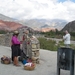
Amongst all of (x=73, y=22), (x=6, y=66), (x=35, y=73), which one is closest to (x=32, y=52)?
(x=6, y=66)

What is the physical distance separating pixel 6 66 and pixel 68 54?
4085 mm

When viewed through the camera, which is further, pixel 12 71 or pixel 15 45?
pixel 15 45

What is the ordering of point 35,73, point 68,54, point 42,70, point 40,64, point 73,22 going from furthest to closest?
1. point 73,22
2. point 40,64
3. point 42,70
4. point 35,73
5. point 68,54

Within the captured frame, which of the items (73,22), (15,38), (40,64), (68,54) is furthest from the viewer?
(73,22)

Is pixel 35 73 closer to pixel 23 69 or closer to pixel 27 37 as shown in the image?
pixel 23 69

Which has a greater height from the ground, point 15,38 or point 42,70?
point 15,38

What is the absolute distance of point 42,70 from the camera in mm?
12344

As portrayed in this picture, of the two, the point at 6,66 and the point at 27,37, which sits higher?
the point at 27,37

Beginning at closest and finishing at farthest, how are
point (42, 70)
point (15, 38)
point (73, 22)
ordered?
point (42, 70) < point (15, 38) < point (73, 22)

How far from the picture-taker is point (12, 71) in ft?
38.5

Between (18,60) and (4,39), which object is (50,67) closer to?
(18,60)

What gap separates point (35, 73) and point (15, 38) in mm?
2489

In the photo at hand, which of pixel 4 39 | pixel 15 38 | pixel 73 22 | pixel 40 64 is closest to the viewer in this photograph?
pixel 15 38

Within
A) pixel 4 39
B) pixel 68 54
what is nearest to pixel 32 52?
pixel 68 54
